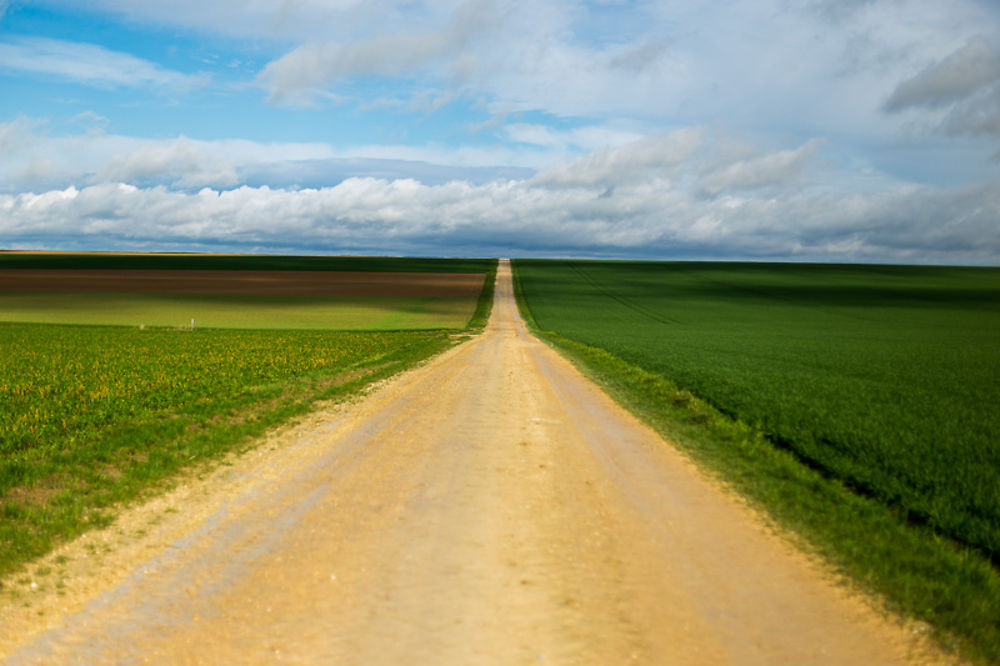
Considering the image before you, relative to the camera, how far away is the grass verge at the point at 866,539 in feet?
19.0

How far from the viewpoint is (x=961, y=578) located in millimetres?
6578

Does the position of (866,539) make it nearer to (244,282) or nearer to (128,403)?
(128,403)

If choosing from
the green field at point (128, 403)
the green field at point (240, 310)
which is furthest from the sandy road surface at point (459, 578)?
the green field at point (240, 310)

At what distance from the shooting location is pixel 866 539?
7.59 m

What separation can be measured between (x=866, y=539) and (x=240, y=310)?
226ft

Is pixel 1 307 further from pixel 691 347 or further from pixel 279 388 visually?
pixel 691 347

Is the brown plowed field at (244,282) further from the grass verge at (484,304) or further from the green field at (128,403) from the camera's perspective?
the green field at (128,403)

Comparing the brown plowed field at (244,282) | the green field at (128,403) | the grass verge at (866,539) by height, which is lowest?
the green field at (128,403)

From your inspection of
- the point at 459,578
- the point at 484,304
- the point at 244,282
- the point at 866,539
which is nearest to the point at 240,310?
the point at 484,304

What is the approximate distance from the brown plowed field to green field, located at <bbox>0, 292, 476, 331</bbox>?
6313 millimetres

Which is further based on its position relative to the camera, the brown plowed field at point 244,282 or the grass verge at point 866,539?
the brown plowed field at point 244,282

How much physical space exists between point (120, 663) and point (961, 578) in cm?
831

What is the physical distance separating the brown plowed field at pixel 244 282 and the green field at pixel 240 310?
6.31 m

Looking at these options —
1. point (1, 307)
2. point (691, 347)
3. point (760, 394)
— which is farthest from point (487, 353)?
point (1, 307)
